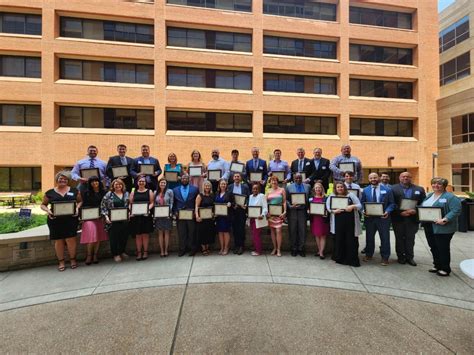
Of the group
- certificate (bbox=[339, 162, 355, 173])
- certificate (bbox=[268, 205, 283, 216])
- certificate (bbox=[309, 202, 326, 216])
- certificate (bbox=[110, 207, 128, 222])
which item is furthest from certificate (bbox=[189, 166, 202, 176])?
certificate (bbox=[339, 162, 355, 173])

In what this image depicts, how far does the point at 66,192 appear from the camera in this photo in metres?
5.90

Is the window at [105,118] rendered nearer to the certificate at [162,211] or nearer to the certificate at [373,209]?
the certificate at [162,211]

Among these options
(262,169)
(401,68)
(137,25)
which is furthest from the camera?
(401,68)

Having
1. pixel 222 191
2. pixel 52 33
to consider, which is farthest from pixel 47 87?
pixel 222 191

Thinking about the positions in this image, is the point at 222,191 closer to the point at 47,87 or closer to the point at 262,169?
the point at 262,169

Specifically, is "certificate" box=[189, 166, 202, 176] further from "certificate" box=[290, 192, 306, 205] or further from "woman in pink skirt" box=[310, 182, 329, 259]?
"woman in pink skirt" box=[310, 182, 329, 259]

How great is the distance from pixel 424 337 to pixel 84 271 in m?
6.65

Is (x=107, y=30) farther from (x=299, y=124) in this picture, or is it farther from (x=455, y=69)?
(x=455, y=69)

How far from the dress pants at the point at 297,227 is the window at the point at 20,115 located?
22814 mm

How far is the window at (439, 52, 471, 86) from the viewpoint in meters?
27.4

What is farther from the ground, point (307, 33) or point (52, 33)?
point (307, 33)

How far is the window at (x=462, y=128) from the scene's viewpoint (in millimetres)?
23469

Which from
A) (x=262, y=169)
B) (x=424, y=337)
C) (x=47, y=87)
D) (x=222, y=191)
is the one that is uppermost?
(x=47, y=87)

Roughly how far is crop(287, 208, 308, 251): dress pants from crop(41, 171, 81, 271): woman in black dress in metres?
5.35
